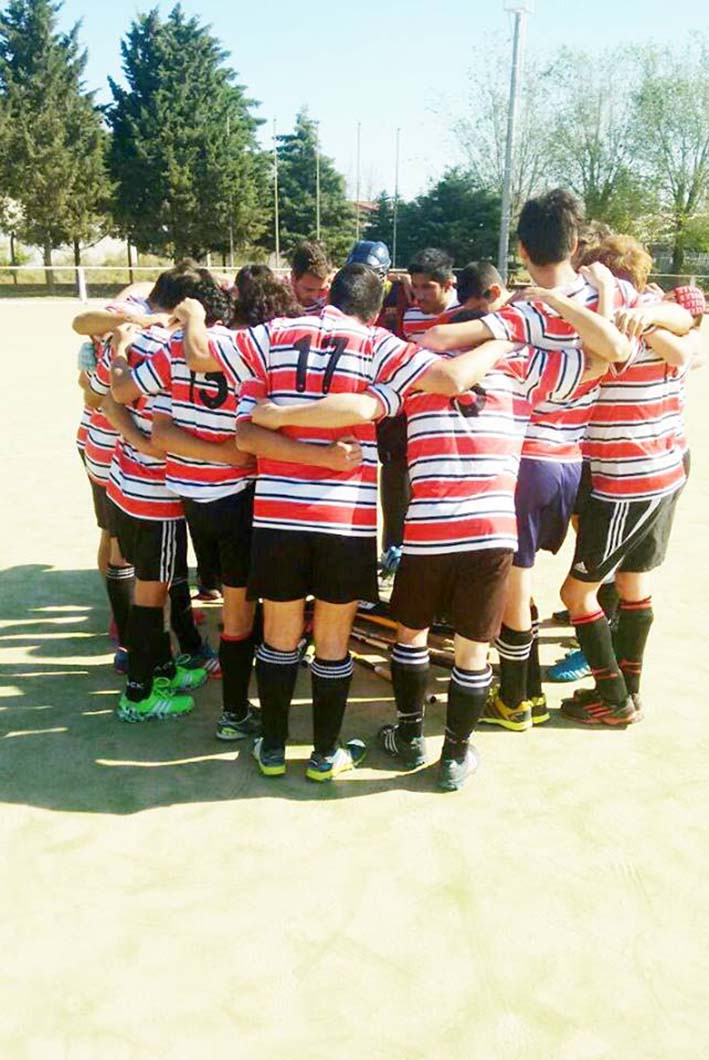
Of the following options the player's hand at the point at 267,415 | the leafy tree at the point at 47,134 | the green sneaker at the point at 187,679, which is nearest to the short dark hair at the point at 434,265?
the player's hand at the point at 267,415

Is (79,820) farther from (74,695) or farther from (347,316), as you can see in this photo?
(347,316)

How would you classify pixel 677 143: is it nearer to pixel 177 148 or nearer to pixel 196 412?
pixel 177 148

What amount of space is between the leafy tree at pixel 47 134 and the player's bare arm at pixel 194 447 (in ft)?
136

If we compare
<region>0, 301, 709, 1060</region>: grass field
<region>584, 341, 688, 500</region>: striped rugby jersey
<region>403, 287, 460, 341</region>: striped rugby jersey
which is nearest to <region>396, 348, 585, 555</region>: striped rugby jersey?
<region>584, 341, 688, 500</region>: striped rugby jersey

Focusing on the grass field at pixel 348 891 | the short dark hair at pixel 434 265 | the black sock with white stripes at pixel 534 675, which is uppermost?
the short dark hair at pixel 434 265

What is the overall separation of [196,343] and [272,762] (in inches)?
69.2

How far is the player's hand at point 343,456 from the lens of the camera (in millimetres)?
3361

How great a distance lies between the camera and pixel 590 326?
11.1 ft

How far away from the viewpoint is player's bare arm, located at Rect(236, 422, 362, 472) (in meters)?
3.36

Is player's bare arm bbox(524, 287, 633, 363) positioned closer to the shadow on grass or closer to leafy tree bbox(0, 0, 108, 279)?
the shadow on grass

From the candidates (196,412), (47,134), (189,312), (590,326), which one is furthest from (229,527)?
(47,134)

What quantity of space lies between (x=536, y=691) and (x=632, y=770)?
0.67m

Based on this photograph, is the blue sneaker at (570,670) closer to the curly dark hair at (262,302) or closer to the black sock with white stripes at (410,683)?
the black sock with white stripes at (410,683)

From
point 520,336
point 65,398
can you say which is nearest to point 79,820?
point 520,336
